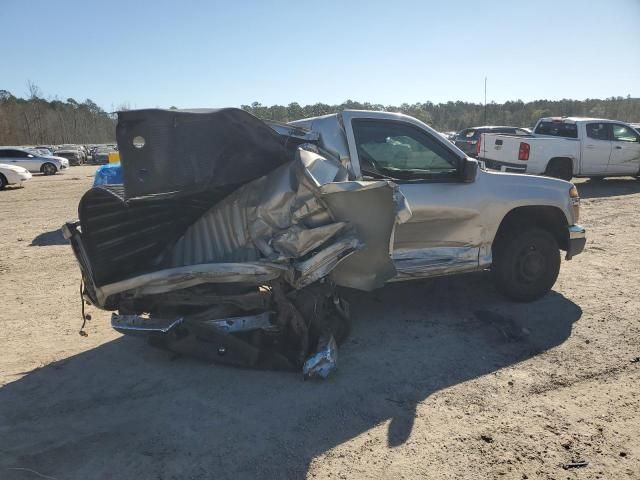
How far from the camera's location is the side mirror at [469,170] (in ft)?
14.7

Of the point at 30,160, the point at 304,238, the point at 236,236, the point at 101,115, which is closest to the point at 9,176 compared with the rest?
the point at 30,160

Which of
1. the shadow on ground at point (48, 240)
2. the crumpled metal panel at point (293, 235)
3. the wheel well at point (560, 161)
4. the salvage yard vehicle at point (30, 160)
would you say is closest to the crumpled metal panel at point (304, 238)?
the crumpled metal panel at point (293, 235)

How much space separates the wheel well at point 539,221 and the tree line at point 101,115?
47043mm

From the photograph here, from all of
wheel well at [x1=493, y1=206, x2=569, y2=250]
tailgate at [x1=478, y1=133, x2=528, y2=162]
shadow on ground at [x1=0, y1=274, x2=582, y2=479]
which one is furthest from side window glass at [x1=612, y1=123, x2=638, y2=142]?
shadow on ground at [x1=0, y1=274, x2=582, y2=479]

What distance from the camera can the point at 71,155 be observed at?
37.8 metres

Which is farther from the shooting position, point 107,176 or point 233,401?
point 107,176

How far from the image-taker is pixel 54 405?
329cm

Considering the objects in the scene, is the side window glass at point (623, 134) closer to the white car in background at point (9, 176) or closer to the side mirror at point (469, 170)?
the side mirror at point (469, 170)

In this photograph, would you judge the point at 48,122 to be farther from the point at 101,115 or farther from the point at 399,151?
the point at 399,151

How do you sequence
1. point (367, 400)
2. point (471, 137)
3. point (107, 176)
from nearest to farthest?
1. point (367, 400)
2. point (107, 176)
3. point (471, 137)

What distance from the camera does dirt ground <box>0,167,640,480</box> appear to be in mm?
2686

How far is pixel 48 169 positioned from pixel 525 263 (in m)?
28.4

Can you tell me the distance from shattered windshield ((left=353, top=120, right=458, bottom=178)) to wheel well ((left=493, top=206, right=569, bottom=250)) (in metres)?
0.93

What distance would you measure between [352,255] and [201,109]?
1647 millimetres
